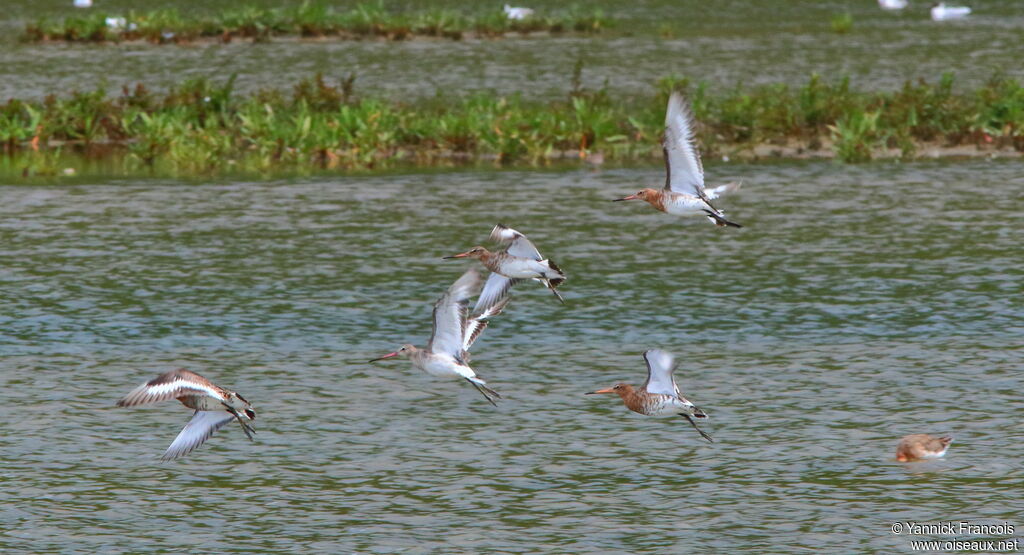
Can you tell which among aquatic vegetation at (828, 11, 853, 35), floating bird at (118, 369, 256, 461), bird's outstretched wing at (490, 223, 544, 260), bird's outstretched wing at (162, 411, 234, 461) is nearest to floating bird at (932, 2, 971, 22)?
aquatic vegetation at (828, 11, 853, 35)

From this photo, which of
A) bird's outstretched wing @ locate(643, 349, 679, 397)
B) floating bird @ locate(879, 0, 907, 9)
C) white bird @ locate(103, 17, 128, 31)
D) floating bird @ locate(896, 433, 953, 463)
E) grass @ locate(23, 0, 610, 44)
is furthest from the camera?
floating bird @ locate(879, 0, 907, 9)

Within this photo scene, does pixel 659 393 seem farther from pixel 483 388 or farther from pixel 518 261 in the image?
pixel 483 388

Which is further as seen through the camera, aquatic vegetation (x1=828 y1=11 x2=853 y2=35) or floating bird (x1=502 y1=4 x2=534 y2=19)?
floating bird (x1=502 y1=4 x2=534 y2=19)

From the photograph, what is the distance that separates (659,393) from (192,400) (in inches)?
131

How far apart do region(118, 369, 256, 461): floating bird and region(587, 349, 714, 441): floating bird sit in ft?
8.74

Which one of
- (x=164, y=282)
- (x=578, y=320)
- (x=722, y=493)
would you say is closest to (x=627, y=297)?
(x=578, y=320)

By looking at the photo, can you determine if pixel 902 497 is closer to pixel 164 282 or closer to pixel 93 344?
pixel 93 344

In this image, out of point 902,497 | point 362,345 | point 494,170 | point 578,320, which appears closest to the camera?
point 902,497

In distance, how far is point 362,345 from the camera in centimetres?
1727

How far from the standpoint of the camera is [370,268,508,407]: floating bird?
1266 centimetres

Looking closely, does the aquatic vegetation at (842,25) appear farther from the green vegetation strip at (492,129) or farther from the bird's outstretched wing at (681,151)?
the bird's outstretched wing at (681,151)

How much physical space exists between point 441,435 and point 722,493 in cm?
260

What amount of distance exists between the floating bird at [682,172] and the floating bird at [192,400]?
367 centimetres

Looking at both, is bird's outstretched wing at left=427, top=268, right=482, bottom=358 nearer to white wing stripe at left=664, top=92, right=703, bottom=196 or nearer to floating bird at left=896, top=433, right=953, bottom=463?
white wing stripe at left=664, top=92, right=703, bottom=196
